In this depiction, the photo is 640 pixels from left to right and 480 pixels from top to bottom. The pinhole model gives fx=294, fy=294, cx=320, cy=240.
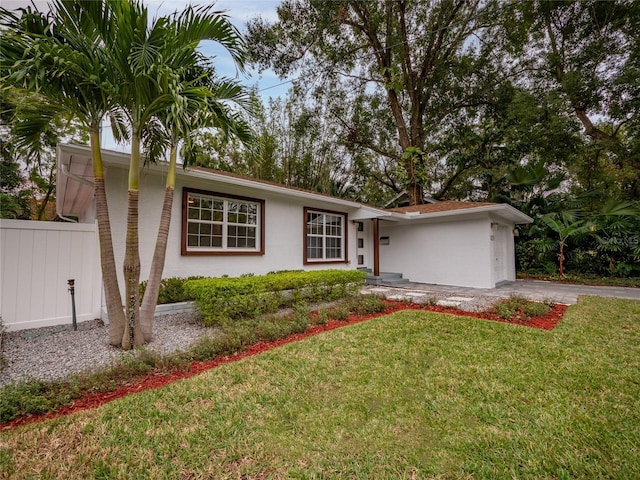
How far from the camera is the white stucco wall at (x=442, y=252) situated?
32.9 feet

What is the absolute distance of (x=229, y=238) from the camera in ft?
24.9

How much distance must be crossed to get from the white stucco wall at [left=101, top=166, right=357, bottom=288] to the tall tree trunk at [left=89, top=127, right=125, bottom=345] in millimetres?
1872

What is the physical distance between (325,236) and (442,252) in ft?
15.0

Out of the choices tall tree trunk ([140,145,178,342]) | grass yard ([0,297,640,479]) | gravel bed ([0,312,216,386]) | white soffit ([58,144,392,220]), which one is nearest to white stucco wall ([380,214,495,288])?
white soffit ([58,144,392,220])

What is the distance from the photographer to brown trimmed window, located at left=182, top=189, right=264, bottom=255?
6.88m

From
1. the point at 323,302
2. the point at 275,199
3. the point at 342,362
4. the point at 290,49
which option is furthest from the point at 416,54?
the point at 342,362

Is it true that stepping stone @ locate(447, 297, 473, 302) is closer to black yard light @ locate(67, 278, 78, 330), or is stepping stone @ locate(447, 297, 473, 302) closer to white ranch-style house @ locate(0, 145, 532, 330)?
white ranch-style house @ locate(0, 145, 532, 330)

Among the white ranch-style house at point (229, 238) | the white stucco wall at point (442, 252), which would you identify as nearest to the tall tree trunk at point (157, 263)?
the white ranch-style house at point (229, 238)

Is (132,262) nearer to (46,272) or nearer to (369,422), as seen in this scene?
(46,272)

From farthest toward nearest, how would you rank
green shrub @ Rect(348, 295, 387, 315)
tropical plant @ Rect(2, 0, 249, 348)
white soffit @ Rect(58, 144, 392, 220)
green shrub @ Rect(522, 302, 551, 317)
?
green shrub @ Rect(348, 295, 387, 315) → green shrub @ Rect(522, 302, 551, 317) → white soffit @ Rect(58, 144, 392, 220) → tropical plant @ Rect(2, 0, 249, 348)

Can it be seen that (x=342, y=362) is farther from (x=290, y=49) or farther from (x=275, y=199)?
(x=290, y=49)

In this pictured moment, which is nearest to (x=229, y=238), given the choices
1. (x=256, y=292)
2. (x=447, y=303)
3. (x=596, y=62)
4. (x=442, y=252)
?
(x=256, y=292)

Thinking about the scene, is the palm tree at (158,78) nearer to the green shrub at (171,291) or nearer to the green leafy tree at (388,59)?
the green shrub at (171,291)

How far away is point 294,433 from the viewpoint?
2.26 m
